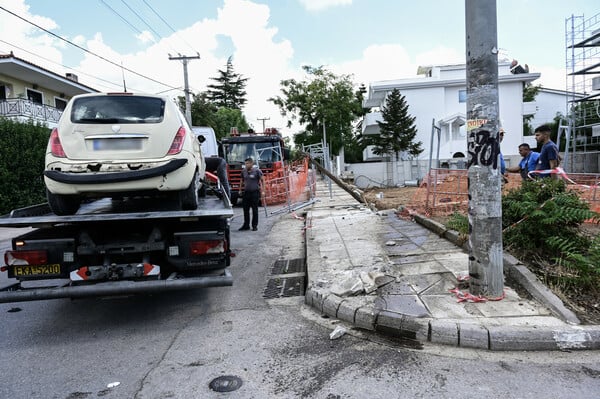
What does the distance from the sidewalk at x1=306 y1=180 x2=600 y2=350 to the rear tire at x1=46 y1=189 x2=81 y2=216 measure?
301 cm

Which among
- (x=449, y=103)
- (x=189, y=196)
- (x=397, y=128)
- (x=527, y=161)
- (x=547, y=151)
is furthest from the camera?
(x=449, y=103)

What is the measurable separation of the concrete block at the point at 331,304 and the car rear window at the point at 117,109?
9.39 ft

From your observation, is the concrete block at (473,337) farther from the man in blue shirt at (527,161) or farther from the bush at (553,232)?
the man in blue shirt at (527,161)

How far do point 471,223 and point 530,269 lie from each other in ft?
3.57

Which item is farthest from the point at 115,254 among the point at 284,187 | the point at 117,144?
the point at 284,187

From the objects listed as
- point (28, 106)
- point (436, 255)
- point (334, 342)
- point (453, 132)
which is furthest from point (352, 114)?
point (334, 342)

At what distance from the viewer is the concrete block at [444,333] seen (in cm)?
374

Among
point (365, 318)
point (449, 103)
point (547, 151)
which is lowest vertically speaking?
point (365, 318)

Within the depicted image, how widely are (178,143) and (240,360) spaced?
2.54m

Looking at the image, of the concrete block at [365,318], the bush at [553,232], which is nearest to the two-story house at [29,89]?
the concrete block at [365,318]

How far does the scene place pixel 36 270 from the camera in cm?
423

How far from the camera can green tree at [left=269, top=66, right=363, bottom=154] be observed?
123 ft

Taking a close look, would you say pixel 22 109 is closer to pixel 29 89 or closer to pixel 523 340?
pixel 29 89

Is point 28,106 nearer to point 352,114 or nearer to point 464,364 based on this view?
point 464,364
